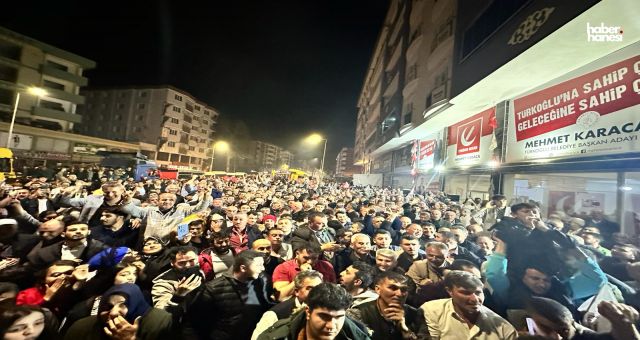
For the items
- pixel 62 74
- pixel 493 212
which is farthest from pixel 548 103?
pixel 62 74

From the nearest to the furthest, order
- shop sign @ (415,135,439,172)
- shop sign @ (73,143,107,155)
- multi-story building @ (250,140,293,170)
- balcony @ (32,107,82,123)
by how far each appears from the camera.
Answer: shop sign @ (415,135,439,172)
balcony @ (32,107,82,123)
shop sign @ (73,143,107,155)
multi-story building @ (250,140,293,170)

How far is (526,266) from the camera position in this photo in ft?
12.3

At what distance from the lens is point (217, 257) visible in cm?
435

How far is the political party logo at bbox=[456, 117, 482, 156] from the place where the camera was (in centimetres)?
1473

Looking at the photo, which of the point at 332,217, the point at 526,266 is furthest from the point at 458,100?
the point at 526,266

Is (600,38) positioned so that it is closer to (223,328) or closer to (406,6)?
(223,328)

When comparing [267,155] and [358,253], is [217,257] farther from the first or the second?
[267,155]

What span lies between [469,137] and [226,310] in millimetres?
16249

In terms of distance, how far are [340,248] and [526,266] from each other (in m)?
2.94

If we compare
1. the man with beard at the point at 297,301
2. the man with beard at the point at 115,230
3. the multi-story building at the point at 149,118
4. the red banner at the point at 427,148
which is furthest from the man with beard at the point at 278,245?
the multi-story building at the point at 149,118

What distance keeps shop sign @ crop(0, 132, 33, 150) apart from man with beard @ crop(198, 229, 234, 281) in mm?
41691

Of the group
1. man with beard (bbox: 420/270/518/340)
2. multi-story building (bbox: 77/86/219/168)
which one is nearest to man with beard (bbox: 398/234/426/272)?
man with beard (bbox: 420/270/518/340)

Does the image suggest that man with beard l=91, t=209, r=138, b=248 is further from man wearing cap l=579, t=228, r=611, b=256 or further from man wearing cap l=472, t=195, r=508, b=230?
man wearing cap l=472, t=195, r=508, b=230

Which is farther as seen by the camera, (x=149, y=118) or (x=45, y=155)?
(x=149, y=118)
